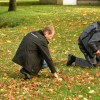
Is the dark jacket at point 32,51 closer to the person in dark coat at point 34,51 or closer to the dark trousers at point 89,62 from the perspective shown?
the person in dark coat at point 34,51

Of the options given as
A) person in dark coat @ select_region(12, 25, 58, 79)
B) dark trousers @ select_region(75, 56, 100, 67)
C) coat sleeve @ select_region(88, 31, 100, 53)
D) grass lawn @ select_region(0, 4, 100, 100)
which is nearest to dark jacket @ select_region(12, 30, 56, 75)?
person in dark coat @ select_region(12, 25, 58, 79)

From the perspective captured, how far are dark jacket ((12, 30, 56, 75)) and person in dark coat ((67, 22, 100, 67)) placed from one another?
1.43 metres

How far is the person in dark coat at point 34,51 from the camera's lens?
233 inches

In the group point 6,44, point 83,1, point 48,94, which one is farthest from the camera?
point 83,1

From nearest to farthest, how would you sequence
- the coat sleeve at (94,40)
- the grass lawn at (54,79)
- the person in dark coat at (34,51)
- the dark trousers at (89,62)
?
the grass lawn at (54,79) → the person in dark coat at (34,51) → the coat sleeve at (94,40) → the dark trousers at (89,62)

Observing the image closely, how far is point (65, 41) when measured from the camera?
11820 millimetres

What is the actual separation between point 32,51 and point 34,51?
5 centimetres

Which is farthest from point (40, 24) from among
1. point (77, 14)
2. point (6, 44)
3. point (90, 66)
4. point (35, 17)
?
point (90, 66)

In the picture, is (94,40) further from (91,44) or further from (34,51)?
(34,51)

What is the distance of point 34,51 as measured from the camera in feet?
19.8

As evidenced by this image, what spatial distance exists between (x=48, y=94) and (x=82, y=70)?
195cm

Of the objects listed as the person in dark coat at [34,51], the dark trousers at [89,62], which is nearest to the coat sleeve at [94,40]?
the dark trousers at [89,62]

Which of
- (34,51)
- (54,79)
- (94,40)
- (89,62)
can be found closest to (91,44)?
(94,40)

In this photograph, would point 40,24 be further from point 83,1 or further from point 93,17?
point 83,1
